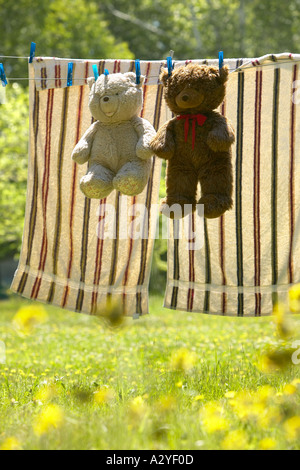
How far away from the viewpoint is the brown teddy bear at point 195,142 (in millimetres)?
2625

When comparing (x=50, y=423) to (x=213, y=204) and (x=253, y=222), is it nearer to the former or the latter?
(x=213, y=204)

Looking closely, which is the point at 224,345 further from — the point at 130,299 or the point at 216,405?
the point at 216,405

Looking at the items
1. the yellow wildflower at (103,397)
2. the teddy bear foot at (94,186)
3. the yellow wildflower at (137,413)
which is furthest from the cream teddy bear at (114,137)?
the yellow wildflower at (137,413)

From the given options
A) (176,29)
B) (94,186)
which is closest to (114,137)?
(94,186)

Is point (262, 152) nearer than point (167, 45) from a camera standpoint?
Yes

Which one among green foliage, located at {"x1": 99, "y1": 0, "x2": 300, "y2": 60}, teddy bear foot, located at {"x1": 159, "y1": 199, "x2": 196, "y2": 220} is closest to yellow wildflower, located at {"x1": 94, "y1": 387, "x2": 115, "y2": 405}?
teddy bear foot, located at {"x1": 159, "y1": 199, "x2": 196, "y2": 220}

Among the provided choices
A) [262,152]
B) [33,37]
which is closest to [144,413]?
[262,152]

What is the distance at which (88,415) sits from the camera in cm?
229

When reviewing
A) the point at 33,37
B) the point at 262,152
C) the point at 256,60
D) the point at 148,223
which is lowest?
the point at 148,223

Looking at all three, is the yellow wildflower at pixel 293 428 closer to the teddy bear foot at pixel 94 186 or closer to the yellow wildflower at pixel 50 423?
the yellow wildflower at pixel 50 423

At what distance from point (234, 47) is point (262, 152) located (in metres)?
9.73

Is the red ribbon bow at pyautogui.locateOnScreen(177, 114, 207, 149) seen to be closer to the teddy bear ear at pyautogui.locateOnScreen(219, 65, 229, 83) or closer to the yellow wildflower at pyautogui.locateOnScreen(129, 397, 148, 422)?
the teddy bear ear at pyautogui.locateOnScreen(219, 65, 229, 83)

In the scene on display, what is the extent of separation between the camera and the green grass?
6.32ft

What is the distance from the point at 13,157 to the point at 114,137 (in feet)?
22.5
